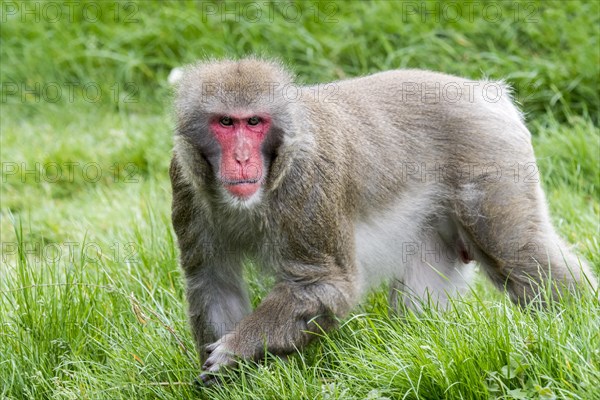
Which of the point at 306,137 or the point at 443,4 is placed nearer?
the point at 306,137

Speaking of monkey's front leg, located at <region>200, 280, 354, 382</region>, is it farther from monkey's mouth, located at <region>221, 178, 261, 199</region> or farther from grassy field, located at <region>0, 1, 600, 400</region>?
monkey's mouth, located at <region>221, 178, 261, 199</region>

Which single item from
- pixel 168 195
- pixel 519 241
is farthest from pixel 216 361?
pixel 168 195

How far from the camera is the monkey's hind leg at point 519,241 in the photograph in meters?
4.79

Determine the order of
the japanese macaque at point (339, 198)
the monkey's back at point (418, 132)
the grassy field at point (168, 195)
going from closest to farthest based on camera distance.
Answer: the grassy field at point (168, 195)
the japanese macaque at point (339, 198)
the monkey's back at point (418, 132)

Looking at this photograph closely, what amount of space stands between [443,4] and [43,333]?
5.31 m

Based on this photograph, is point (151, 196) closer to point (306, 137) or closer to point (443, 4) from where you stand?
point (306, 137)

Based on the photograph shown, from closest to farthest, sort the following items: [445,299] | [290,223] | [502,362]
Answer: [502,362]
[290,223]
[445,299]

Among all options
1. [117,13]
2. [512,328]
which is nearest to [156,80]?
[117,13]

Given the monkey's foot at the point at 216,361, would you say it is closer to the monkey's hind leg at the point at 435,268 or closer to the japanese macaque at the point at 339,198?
the japanese macaque at the point at 339,198

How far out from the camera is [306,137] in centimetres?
444

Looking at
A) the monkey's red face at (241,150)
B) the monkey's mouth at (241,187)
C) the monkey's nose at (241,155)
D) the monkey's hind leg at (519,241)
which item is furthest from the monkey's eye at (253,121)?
the monkey's hind leg at (519,241)

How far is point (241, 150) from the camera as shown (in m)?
4.11

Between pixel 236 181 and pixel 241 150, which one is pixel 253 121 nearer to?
pixel 241 150

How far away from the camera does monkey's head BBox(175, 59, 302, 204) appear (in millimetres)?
4125
